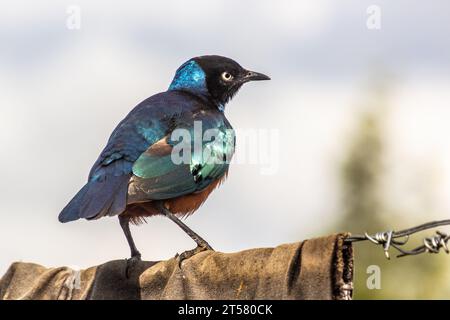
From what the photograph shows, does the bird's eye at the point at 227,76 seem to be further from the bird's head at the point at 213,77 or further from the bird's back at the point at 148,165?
the bird's back at the point at 148,165

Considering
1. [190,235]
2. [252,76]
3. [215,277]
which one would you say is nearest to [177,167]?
[190,235]

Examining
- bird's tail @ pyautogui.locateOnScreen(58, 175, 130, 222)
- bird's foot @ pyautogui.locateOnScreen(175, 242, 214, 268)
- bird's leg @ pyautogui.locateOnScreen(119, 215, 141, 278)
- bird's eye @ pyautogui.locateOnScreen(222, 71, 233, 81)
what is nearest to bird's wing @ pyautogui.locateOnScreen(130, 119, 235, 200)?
bird's tail @ pyautogui.locateOnScreen(58, 175, 130, 222)

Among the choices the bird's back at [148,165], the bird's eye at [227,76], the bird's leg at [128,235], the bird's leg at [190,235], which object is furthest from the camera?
the bird's eye at [227,76]

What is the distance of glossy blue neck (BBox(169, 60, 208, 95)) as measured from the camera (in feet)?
34.6

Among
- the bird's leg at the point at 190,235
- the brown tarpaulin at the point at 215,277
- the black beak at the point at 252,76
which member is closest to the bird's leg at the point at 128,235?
the bird's leg at the point at 190,235

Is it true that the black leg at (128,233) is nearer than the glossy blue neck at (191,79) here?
Yes

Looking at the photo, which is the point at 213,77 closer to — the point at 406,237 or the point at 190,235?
the point at 190,235

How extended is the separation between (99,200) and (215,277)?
1.89m

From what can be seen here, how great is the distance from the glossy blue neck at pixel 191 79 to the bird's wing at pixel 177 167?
4.69 ft

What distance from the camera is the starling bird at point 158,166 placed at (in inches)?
318

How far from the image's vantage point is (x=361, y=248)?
1644 centimetres

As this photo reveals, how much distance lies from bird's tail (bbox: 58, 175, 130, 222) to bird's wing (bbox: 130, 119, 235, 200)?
0.37ft
